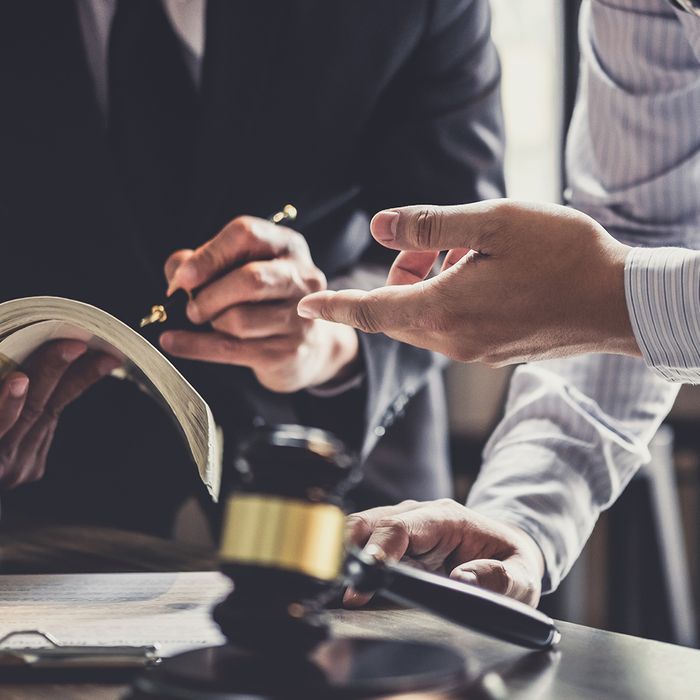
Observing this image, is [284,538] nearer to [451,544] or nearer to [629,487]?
[451,544]

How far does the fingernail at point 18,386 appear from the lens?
704 mm

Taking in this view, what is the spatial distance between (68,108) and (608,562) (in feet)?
7.16

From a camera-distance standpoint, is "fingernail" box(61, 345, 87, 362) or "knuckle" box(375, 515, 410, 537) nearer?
"knuckle" box(375, 515, 410, 537)

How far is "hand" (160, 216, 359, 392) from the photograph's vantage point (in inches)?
38.5

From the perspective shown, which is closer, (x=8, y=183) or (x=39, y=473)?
(x=39, y=473)

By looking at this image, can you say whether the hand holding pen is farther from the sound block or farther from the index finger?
the sound block

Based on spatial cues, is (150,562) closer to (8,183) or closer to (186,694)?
(186,694)

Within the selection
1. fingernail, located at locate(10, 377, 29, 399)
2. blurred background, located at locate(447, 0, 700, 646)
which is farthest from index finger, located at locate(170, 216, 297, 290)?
blurred background, located at locate(447, 0, 700, 646)

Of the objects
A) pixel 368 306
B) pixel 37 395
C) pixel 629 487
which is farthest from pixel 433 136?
pixel 629 487

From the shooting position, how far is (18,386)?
705mm

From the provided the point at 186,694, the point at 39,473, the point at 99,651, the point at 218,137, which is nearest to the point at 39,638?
the point at 99,651

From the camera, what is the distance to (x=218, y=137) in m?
1.19

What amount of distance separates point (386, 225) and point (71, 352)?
28 centimetres

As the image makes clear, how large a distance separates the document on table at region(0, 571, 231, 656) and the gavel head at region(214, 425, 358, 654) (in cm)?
12
